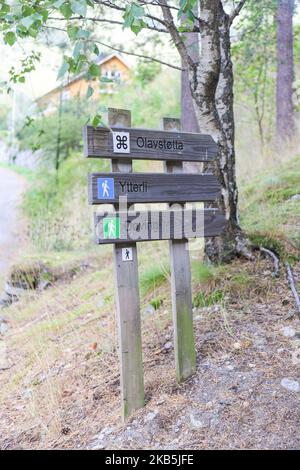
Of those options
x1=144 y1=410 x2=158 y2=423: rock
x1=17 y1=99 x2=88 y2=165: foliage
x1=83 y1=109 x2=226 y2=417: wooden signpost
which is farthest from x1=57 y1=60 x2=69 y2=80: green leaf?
x1=17 y1=99 x2=88 y2=165: foliage

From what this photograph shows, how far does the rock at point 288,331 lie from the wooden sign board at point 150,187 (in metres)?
1.16

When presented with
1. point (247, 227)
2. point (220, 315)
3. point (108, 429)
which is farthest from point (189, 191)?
point (247, 227)

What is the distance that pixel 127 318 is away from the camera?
299cm

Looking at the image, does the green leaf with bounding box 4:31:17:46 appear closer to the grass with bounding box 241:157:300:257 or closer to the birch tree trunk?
the birch tree trunk

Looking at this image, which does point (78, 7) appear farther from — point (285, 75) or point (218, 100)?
point (285, 75)

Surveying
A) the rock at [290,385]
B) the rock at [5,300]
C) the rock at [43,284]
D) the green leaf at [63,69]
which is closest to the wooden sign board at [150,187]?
the green leaf at [63,69]

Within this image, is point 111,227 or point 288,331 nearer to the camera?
point 111,227

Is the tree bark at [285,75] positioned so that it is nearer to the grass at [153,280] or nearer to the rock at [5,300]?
the grass at [153,280]

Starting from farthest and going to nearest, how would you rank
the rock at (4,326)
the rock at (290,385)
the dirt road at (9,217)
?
the dirt road at (9,217), the rock at (4,326), the rock at (290,385)

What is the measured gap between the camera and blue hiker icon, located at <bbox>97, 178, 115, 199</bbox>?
2.86m

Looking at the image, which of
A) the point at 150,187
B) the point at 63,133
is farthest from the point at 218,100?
the point at 63,133

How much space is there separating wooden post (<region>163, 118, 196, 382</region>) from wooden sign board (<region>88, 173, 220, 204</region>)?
0.13 m

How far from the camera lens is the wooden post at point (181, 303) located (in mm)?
3234

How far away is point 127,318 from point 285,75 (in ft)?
26.4
